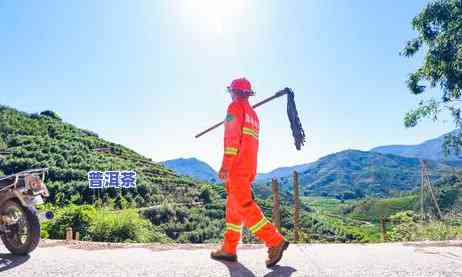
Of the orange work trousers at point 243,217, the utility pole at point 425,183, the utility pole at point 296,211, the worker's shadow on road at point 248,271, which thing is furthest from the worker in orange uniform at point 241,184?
the utility pole at point 425,183

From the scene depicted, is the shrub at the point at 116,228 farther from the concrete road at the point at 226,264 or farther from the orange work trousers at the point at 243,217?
the orange work trousers at the point at 243,217

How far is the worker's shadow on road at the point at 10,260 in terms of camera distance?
4.36m

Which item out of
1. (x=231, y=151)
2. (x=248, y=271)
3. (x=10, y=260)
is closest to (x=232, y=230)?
(x=248, y=271)

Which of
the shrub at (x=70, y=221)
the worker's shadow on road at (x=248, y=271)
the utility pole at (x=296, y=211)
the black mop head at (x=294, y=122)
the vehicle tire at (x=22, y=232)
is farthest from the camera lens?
the shrub at (x=70, y=221)

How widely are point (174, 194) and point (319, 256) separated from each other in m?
54.2

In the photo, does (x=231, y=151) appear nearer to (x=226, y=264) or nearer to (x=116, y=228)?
(x=226, y=264)

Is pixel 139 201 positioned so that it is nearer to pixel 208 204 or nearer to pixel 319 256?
pixel 208 204

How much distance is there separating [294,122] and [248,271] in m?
2.27

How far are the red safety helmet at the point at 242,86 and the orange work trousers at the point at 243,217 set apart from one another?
3.45 feet

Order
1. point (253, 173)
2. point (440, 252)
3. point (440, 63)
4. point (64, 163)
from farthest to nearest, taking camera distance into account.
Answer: point (64, 163) → point (440, 63) → point (440, 252) → point (253, 173)

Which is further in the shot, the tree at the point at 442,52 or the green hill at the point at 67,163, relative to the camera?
the green hill at the point at 67,163

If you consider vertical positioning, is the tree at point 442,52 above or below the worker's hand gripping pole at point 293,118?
above

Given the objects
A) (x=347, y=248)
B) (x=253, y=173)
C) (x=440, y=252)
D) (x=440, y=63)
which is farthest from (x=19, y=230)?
(x=440, y=63)

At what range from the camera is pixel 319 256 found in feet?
16.6
